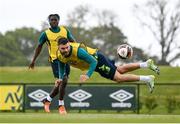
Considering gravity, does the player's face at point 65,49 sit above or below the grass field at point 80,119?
above

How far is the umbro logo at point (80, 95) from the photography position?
2633 cm

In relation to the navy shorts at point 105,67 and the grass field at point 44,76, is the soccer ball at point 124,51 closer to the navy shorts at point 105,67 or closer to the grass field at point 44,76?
the navy shorts at point 105,67

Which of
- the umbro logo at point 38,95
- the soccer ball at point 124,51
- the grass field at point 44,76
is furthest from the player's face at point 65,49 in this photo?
the grass field at point 44,76

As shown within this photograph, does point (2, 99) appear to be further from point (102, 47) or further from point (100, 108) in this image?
point (102, 47)

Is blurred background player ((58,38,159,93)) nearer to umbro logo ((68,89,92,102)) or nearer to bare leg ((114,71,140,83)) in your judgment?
bare leg ((114,71,140,83))

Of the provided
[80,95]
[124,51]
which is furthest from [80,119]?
[80,95]

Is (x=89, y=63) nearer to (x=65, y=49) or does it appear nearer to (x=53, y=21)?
(x=65, y=49)

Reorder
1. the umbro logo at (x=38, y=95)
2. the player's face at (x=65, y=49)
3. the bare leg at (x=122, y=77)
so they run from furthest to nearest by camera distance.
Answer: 1. the umbro logo at (x=38, y=95)
2. the bare leg at (x=122, y=77)
3. the player's face at (x=65, y=49)

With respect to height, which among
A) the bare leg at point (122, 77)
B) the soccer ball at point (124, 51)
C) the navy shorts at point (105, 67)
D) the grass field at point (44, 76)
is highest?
the soccer ball at point (124, 51)

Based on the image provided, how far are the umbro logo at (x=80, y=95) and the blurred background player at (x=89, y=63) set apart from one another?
884 cm

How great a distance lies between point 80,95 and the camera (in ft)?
86.4

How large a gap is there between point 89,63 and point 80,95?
10386 mm

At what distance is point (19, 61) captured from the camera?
98.7 meters

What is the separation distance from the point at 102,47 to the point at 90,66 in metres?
83.4
